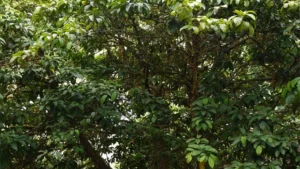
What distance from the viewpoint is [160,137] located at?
3.97 metres

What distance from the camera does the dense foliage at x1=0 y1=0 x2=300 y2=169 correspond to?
2.94 meters

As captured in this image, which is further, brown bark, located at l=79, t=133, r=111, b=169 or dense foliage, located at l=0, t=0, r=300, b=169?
brown bark, located at l=79, t=133, r=111, b=169

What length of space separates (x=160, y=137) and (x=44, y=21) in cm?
158

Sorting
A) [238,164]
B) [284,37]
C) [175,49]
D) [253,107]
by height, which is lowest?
[238,164]

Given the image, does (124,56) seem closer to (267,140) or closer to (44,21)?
(44,21)

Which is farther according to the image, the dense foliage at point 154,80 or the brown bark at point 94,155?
the brown bark at point 94,155

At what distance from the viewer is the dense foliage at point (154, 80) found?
2.94 metres

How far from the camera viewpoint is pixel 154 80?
4.37 m

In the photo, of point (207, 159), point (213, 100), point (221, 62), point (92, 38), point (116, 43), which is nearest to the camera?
point (207, 159)

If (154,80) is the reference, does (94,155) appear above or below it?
below

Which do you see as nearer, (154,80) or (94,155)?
(154,80)

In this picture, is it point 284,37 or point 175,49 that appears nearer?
point 284,37

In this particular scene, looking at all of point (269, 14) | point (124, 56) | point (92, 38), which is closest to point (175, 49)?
point (124, 56)

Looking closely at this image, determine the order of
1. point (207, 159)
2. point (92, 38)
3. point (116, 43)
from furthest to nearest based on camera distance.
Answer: point (116, 43)
point (92, 38)
point (207, 159)
